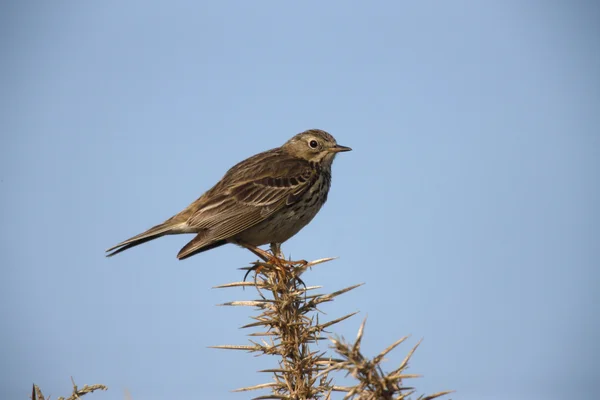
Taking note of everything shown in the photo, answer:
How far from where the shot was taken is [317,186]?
10.2 m

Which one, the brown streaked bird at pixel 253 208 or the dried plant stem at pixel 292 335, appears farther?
the brown streaked bird at pixel 253 208

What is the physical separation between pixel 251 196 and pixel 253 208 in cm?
34

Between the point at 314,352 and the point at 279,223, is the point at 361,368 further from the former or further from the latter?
the point at 279,223

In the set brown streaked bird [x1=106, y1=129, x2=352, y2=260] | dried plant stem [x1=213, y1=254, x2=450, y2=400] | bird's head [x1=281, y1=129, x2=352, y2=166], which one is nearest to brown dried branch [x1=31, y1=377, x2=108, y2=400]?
dried plant stem [x1=213, y1=254, x2=450, y2=400]

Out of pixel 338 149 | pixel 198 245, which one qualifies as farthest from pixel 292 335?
pixel 338 149

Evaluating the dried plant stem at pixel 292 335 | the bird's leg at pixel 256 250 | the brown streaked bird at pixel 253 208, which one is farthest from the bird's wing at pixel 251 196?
the dried plant stem at pixel 292 335

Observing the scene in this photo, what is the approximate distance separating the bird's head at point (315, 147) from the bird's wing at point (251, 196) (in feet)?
1.64

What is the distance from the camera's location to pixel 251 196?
387 inches

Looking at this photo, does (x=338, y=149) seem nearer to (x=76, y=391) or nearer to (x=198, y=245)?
(x=198, y=245)

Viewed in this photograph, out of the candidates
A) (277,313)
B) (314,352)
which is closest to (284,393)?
(314,352)

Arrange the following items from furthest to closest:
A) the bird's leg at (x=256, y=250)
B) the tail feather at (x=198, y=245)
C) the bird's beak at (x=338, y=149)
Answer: the bird's beak at (x=338, y=149) < the bird's leg at (x=256, y=250) < the tail feather at (x=198, y=245)

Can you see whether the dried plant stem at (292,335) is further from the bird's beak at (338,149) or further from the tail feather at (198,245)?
the bird's beak at (338,149)

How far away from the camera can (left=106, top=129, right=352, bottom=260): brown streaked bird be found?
9.24 m

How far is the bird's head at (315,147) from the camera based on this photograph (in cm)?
1122
